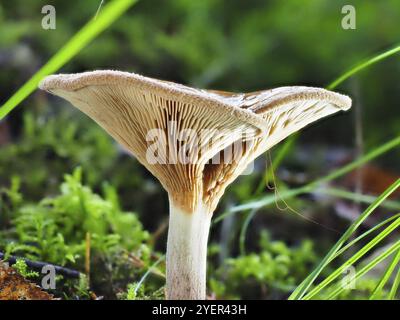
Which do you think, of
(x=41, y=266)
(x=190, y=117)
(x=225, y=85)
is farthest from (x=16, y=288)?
(x=225, y=85)

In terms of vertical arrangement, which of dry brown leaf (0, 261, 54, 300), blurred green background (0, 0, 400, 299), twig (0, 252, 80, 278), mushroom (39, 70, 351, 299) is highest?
Answer: blurred green background (0, 0, 400, 299)

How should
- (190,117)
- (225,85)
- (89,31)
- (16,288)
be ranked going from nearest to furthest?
(89,31) → (190,117) → (16,288) → (225,85)

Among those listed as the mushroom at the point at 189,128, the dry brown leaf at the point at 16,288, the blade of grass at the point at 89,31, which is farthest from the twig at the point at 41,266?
the blade of grass at the point at 89,31

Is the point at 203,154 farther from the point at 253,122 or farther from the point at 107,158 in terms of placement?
the point at 107,158

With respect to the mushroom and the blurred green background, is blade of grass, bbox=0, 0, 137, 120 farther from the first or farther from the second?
the blurred green background

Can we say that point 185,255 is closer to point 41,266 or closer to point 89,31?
point 41,266

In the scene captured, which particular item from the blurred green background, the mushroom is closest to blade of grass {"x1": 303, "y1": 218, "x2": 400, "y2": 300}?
the mushroom
